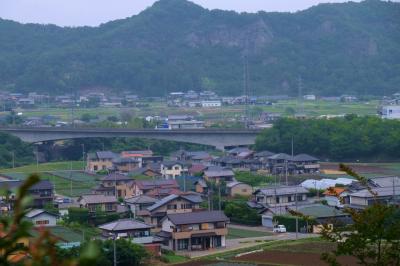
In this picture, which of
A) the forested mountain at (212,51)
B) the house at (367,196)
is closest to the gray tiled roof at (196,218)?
the house at (367,196)

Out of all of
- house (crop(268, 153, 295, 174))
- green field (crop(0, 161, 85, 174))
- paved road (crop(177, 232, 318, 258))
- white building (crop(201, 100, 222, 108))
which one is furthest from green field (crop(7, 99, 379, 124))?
paved road (crop(177, 232, 318, 258))

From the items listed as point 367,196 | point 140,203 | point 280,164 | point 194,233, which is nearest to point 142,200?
point 140,203

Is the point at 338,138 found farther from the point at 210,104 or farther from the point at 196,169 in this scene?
the point at 210,104

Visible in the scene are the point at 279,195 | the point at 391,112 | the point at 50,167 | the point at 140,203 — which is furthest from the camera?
the point at 391,112

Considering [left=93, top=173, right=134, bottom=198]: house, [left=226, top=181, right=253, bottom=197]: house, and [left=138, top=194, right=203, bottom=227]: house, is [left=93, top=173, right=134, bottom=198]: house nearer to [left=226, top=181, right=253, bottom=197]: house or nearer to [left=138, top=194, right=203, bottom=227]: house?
[left=226, top=181, right=253, bottom=197]: house

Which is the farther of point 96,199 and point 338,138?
point 338,138

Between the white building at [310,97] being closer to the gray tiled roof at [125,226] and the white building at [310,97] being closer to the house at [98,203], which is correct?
the house at [98,203]

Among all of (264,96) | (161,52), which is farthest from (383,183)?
(161,52)
